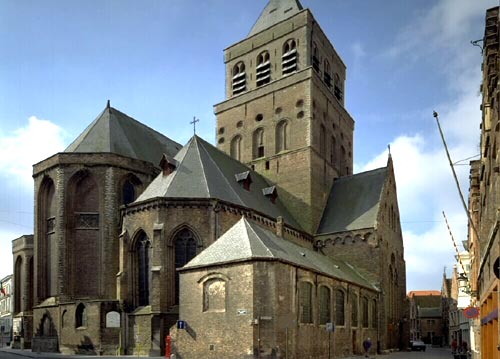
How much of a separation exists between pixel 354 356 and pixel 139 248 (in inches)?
556

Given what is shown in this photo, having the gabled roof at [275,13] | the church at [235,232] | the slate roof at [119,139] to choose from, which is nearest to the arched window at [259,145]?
the church at [235,232]

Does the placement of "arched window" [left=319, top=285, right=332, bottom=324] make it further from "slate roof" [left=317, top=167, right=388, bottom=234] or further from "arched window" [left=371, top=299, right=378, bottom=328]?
"slate roof" [left=317, top=167, right=388, bottom=234]

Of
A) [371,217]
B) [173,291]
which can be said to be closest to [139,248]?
[173,291]

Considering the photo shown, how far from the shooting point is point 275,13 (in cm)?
4809

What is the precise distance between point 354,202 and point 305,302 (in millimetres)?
18091

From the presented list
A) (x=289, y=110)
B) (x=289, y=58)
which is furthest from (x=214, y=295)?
(x=289, y=58)

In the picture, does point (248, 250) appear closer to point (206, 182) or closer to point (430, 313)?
point (206, 182)

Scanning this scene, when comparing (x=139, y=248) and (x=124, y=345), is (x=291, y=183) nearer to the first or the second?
(x=139, y=248)

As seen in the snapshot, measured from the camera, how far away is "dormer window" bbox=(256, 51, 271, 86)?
45.9 metres

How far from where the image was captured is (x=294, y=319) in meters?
23.6

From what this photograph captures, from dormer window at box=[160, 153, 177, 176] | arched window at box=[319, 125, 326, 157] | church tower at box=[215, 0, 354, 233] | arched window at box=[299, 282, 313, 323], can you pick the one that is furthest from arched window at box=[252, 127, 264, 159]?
arched window at box=[299, 282, 313, 323]

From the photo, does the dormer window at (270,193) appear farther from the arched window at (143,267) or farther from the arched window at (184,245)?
the arched window at (143,267)

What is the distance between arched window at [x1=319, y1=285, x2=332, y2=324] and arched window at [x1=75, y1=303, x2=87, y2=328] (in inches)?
527

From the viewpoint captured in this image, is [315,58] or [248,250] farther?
[315,58]
